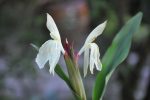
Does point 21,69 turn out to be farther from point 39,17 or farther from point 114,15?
point 114,15

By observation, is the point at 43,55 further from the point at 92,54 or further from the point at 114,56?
the point at 114,56

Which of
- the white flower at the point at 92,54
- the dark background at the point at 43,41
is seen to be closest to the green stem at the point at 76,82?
the white flower at the point at 92,54

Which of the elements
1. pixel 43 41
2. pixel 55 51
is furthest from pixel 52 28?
pixel 43 41

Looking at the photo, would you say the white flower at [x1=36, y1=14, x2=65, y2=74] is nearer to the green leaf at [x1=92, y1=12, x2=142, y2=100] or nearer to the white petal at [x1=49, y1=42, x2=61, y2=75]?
the white petal at [x1=49, y1=42, x2=61, y2=75]

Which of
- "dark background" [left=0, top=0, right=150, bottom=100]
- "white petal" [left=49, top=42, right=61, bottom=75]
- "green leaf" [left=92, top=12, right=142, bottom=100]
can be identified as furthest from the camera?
"dark background" [left=0, top=0, right=150, bottom=100]

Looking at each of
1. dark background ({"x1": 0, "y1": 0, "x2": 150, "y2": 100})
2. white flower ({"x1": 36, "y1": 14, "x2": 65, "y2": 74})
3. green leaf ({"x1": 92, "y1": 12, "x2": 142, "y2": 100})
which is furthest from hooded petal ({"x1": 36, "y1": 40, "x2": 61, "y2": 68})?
dark background ({"x1": 0, "y1": 0, "x2": 150, "y2": 100})

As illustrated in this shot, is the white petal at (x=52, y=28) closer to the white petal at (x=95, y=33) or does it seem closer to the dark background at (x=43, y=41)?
the white petal at (x=95, y=33)
